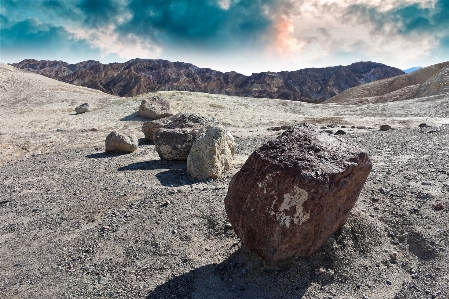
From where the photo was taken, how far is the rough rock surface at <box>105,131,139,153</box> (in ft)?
41.1

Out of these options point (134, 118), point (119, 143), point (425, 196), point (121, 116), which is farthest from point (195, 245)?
point (121, 116)

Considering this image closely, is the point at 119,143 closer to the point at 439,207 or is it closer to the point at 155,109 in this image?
the point at 439,207

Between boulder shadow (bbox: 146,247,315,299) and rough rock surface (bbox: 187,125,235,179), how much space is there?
12.5 ft

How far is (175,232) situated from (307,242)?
7.95 feet

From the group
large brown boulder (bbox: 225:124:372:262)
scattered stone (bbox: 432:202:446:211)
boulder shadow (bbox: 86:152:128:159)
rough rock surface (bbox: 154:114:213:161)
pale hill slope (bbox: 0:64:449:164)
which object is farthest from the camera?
pale hill slope (bbox: 0:64:449:164)

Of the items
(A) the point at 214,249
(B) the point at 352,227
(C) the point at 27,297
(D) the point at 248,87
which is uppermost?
(D) the point at 248,87

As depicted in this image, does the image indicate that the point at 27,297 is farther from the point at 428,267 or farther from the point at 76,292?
the point at 428,267

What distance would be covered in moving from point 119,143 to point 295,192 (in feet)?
30.9

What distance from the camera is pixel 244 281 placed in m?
4.78

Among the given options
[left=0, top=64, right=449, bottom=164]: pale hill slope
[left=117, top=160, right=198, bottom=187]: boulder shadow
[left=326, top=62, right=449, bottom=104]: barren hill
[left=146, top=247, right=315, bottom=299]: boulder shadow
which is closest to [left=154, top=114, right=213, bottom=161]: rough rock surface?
[left=117, top=160, right=198, bottom=187]: boulder shadow

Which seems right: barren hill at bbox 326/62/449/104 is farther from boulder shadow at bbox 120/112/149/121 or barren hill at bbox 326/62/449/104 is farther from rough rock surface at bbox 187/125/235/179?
rough rock surface at bbox 187/125/235/179

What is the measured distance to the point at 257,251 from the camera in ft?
16.3

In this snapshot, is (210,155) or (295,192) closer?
(295,192)

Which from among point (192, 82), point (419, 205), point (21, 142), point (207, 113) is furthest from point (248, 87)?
point (419, 205)
